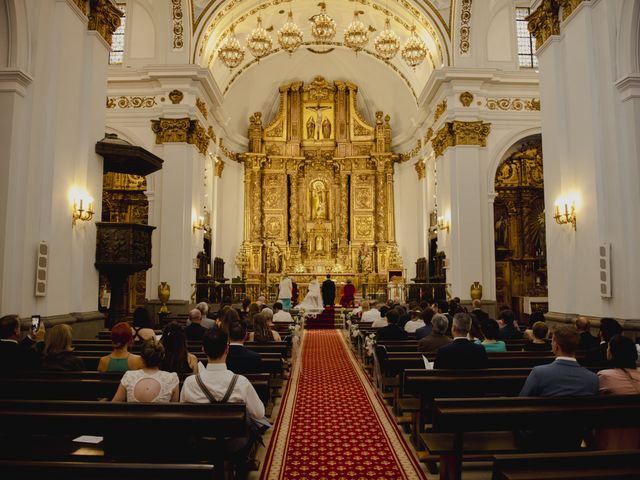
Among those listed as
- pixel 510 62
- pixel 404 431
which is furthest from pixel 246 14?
pixel 404 431

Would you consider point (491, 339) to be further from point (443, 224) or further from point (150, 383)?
point (443, 224)

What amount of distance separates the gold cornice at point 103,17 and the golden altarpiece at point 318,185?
14575mm

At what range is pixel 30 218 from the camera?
8.13 metres

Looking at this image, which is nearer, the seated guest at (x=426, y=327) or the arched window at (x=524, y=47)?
the seated guest at (x=426, y=327)

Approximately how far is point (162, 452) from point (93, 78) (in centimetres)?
893

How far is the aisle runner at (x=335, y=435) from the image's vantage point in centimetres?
473

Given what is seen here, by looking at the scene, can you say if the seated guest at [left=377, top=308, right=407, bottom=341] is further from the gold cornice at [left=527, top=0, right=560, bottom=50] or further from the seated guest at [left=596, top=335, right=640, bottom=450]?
the gold cornice at [left=527, top=0, right=560, bottom=50]

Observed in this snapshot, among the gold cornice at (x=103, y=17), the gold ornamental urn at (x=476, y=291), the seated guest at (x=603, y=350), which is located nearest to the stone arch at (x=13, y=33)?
the gold cornice at (x=103, y=17)

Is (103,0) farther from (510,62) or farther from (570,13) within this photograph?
(510,62)

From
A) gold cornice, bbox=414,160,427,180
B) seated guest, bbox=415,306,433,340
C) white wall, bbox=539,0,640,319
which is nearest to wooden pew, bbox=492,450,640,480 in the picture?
seated guest, bbox=415,306,433,340

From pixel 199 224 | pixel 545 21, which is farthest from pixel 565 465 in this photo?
pixel 199 224

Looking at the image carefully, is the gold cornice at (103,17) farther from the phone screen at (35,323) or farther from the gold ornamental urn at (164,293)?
the gold ornamental urn at (164,293)

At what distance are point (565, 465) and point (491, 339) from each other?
385 centimetres

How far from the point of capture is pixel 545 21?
33.8ft
